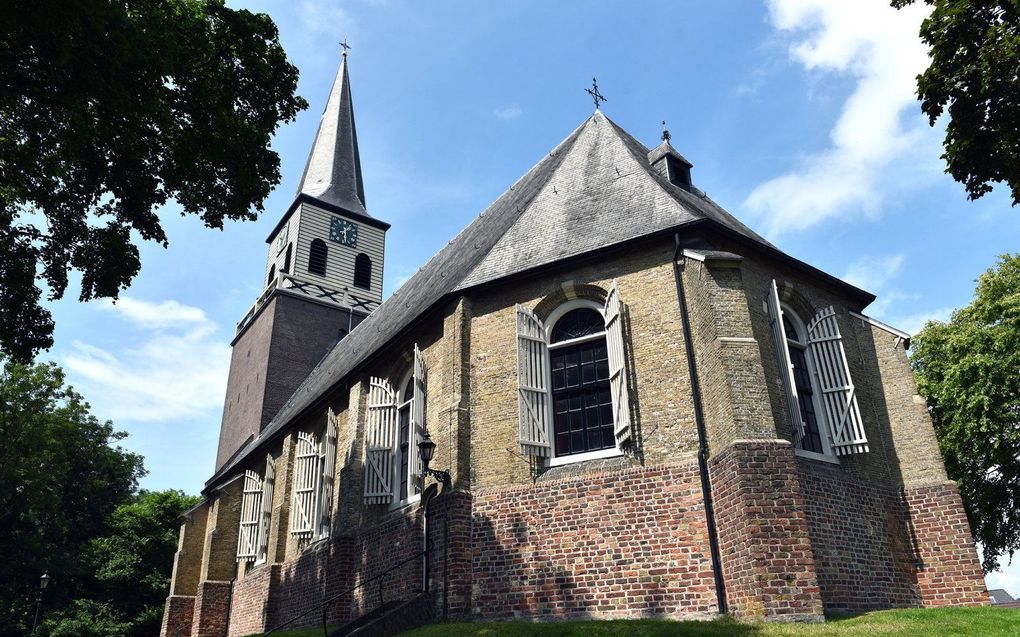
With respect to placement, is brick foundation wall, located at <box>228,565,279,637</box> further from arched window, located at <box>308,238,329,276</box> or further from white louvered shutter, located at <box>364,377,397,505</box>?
arched window, located at <box>308,238,329,276</box>

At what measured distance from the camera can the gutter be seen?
1077 centimetres

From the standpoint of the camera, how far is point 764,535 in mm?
10297

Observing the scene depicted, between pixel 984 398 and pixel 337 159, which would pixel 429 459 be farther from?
pixel 337 159

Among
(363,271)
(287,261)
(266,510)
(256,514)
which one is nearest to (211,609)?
(256,514)

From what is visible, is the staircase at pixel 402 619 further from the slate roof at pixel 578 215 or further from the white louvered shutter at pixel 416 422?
the slate roof at pixel 578 215

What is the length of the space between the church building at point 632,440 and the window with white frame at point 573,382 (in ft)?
0.12

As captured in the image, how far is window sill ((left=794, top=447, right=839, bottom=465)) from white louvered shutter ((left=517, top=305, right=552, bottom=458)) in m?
4.07

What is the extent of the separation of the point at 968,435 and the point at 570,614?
1356cm

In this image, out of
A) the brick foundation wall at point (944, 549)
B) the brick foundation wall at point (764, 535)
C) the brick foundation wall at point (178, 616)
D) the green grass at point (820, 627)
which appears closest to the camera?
the green grass at point (820, 627)

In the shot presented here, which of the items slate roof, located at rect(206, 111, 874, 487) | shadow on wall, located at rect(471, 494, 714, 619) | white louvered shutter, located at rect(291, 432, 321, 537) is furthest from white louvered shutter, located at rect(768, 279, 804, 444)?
white louvered shutter, located at rect(291, 432, 321, 537)

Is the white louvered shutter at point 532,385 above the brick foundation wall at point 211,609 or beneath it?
above

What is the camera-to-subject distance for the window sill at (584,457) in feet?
41.2

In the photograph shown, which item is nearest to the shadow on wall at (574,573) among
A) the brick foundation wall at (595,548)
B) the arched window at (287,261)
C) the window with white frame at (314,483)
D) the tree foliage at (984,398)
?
the brick foundation wall at (595,548)

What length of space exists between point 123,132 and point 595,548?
9.47 metres
